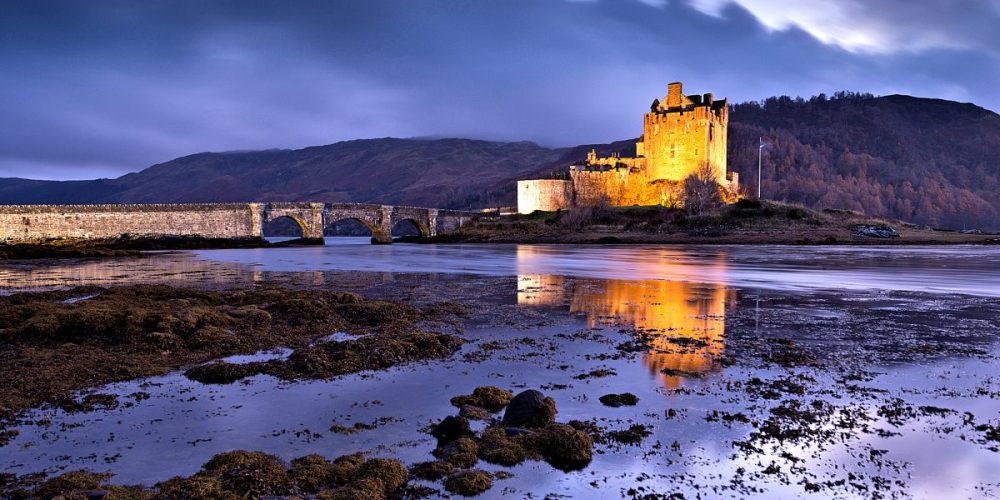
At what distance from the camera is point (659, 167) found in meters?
77.0

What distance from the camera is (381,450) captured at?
502cm

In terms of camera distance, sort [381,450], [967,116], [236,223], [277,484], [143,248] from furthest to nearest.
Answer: [967,116], [236,223], [143,248], [381,450], [277,484]

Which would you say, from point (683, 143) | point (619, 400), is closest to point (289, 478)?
point (619, 400)

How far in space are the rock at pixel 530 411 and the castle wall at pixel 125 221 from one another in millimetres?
57581

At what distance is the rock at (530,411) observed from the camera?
5.52 metres

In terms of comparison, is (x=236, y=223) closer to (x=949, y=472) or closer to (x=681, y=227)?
(x=681, y=227)

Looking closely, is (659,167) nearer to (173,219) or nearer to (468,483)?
(173,219)

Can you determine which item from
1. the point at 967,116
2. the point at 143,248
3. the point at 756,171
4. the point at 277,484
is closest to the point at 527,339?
the point at 277,484

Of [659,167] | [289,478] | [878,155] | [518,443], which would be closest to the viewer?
[289,478]

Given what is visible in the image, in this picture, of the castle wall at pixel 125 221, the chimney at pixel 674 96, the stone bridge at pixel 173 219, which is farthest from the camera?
the chimney at pixel 674 96

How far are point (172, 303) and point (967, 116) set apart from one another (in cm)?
23812

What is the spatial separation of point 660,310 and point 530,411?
26.5 feet

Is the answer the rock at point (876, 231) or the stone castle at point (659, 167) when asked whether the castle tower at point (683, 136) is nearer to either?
the stone castle at point (659, 167)

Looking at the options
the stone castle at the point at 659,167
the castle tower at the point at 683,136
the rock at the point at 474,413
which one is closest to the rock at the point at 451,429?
the rock at the point at 474,413
